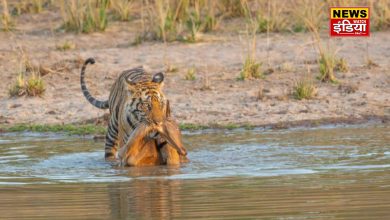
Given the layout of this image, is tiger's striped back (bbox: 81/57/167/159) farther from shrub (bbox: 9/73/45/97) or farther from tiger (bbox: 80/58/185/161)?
shrub (bbox: 9/73/45/97)

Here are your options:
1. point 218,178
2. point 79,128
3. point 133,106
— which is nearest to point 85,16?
point 79,128

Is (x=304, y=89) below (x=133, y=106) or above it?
below

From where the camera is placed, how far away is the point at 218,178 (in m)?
9.30

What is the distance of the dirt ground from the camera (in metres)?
13.9

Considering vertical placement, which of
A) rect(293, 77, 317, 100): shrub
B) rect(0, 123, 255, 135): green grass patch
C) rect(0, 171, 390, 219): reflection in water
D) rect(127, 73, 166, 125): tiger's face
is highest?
rect(127, 73, 166, 125): tiger's face

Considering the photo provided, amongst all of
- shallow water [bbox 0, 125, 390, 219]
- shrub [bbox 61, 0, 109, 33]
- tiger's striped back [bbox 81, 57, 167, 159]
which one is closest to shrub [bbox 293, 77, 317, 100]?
shallow water [bbox 0, 125, 390, 219]

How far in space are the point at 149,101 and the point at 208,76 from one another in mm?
4850

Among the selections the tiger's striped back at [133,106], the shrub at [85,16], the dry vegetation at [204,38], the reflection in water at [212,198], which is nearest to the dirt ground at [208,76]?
the dry vegetation at [204,38]

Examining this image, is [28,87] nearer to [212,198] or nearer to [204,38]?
[204,38]

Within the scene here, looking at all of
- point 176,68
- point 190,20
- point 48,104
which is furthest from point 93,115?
point 190,20

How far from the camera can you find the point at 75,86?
15.1 m

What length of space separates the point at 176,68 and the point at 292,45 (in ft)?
6.09

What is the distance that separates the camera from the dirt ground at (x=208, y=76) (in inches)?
547

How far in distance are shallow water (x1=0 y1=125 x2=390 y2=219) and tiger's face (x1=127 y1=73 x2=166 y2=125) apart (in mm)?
492
